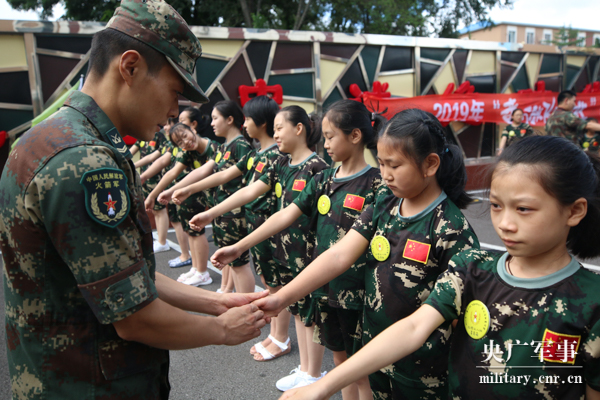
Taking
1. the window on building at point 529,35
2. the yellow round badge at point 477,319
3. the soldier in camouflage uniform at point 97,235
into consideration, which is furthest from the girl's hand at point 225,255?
the window on building at point 529,35

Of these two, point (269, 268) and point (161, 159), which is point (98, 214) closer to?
point (269, 268)

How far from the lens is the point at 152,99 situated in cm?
131

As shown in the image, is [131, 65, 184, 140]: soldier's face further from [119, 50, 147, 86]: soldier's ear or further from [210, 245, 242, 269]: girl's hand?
[210, 245, 242, 269]: girl's hand

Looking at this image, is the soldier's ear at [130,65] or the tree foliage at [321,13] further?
the tree foliage at [321,13]

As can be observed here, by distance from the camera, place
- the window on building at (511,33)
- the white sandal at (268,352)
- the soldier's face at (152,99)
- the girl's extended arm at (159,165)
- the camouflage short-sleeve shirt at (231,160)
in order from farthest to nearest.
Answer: the window on building at (511,33) → the girl's extended arm at (159,165) → the camouflage short-sleeve shirt at (231,160) → the white sandal at (268,352) → the soldier's face at (152,99)

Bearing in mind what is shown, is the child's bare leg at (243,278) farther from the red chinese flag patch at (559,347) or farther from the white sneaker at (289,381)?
the red chinese flag patch at (559,347)

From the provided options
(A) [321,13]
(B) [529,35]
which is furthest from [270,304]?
(B) [529,35]

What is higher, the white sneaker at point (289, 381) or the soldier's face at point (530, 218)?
the soldier's face at point (530, 218)

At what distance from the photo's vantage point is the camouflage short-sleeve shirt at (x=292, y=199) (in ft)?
9.20

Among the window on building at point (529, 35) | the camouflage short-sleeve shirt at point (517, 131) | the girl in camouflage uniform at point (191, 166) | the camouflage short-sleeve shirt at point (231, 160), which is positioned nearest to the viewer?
the camouflage short-sleeve shirt at point (231, 160)

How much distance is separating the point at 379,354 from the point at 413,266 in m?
0.54

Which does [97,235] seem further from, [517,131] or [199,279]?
[517,131]

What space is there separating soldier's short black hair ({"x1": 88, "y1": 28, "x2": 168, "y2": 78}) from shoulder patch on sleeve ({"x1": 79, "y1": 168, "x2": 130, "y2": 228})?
0.37 m

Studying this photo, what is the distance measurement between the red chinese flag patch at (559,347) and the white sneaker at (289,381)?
78.3 inches
